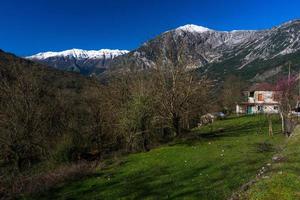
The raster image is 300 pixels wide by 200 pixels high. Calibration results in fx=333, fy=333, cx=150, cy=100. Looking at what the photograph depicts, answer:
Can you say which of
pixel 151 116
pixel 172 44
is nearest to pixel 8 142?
pixel 151 116

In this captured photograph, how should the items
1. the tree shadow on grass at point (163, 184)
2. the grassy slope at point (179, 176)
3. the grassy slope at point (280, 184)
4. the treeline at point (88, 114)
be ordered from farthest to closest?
the treeline at point (88, 114), the grassy slope at point (179, 176), the tree shadow on grass at point (163, 184), the grassy slope at point (280, 184)

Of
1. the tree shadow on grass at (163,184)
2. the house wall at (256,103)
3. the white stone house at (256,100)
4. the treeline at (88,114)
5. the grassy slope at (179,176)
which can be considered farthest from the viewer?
the white stone house at (256,100)

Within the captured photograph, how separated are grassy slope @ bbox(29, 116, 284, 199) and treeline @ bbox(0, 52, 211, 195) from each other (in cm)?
747

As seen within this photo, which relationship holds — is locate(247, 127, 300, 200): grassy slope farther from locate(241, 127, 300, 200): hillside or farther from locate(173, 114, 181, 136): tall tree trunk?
locate(173, 114, 181, 136): tall tree trunk

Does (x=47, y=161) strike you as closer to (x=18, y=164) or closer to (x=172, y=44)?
(x=18, y=164)

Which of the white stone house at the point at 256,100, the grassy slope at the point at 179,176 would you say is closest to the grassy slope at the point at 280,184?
the grassy slope at the point at 179,176

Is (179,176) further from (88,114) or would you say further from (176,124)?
(88,114)

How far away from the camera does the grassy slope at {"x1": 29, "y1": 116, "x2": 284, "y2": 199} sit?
56.4 ft

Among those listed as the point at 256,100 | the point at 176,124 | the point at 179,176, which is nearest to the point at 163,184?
the point at 179,176

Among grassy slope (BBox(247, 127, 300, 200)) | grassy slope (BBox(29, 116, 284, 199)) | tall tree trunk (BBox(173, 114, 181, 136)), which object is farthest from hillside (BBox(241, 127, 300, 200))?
tall tree trunk (BBox(173, 114, 181, 136))

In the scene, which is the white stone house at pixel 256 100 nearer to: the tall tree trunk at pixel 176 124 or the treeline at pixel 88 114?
the treeline at pixel 88 114

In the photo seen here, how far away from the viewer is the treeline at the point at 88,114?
3259 centimetres

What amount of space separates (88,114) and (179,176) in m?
25.7

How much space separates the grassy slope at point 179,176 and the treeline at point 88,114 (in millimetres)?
7466
